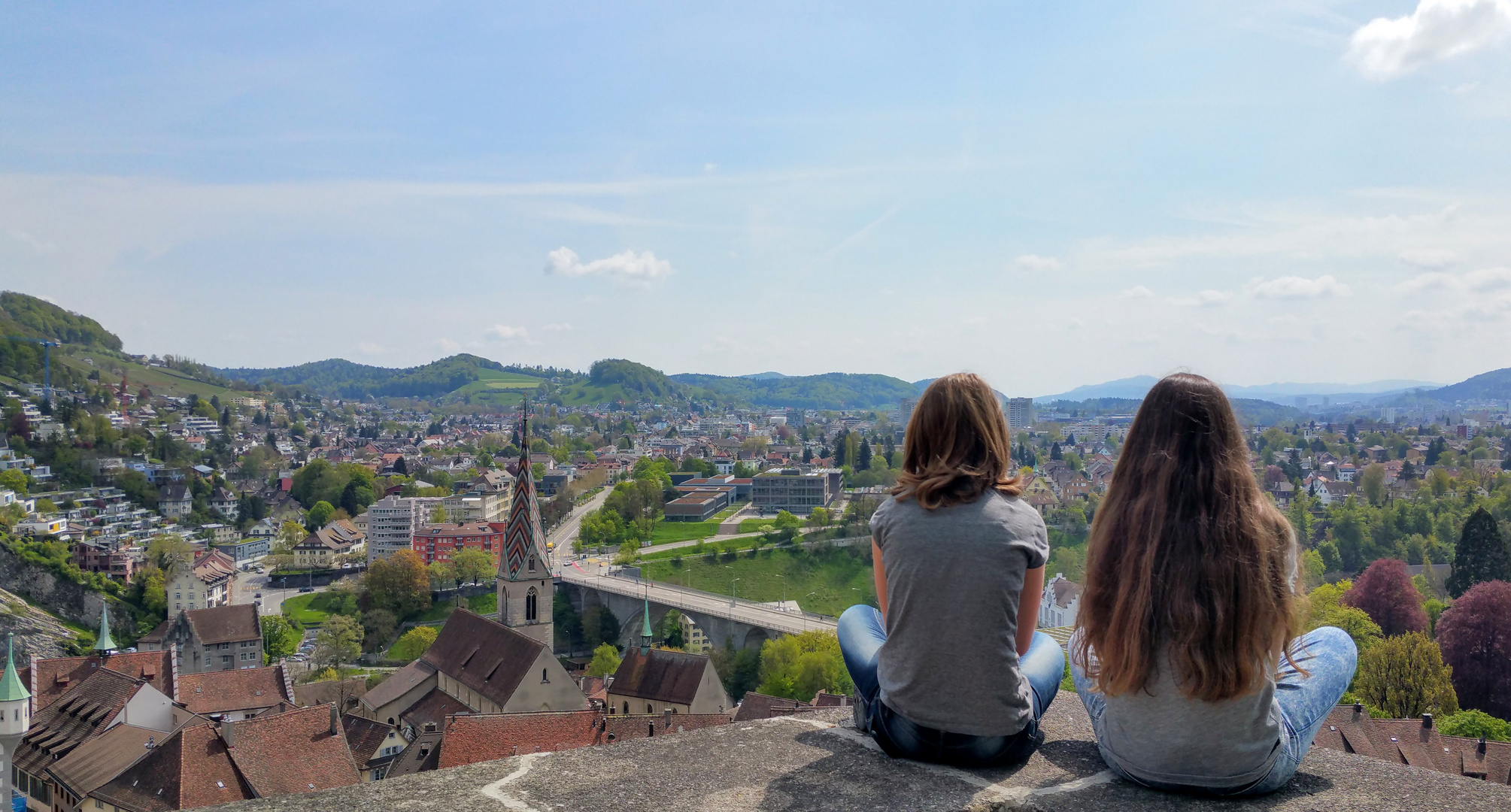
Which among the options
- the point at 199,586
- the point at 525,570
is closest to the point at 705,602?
the point at 525,570

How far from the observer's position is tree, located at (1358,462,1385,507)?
45.5 meters

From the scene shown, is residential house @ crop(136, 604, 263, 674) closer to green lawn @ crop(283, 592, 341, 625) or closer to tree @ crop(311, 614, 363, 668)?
tree @ crop(311, 614, 363, 668)

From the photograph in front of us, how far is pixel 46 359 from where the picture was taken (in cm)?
8444

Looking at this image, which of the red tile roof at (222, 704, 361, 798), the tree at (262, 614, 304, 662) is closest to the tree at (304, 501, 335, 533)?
the tree at (262, 614, 304, 662)

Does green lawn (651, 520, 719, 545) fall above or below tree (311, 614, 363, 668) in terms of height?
above

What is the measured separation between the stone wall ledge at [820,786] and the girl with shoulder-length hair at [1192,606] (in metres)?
0.09

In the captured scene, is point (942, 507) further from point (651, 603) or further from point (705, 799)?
point (651, 603)

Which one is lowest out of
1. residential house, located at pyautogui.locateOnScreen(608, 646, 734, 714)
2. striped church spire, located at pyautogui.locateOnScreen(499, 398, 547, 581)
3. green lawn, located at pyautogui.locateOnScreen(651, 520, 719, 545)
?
green lawn, located at pyautogui.locateOnScreen(651, 520, 719, 545)

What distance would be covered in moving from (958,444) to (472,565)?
43.1 meters

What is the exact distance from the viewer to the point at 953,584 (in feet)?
→ 7.07

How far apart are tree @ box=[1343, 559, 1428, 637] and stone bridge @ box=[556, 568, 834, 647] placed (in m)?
14.5

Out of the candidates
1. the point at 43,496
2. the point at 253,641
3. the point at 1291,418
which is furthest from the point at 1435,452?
the point at 43,496

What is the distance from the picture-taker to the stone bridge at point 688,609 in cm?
3284

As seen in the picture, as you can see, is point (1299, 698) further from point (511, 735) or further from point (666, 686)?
point (666, 686)
